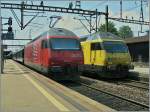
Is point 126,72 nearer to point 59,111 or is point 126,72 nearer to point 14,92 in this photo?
point 14,92

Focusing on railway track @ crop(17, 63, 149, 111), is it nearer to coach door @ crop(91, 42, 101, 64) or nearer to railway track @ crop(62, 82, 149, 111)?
railway track @ crop(62, 82, 149, 111)

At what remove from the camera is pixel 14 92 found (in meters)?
14.8

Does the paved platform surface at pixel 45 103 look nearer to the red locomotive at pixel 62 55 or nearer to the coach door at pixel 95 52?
the red locomotive at pixel 62 55

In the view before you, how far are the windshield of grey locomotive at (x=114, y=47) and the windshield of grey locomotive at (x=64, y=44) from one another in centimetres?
326

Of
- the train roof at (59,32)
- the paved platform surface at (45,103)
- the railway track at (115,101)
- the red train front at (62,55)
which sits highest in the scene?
the train roof at (59,32)

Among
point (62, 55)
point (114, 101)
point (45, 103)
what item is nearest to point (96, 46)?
point (62, 55)

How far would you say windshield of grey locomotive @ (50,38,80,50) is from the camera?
21.9 metres

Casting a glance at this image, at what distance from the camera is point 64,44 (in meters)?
22.1

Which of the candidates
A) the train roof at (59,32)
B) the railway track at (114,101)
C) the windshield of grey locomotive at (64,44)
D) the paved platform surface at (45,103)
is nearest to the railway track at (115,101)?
the railway track at (114,101)

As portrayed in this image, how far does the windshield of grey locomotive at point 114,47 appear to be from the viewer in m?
25.0

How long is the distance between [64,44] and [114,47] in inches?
172

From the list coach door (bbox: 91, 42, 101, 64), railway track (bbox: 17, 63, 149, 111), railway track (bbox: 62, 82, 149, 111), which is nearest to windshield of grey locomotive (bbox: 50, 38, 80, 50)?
railway track (bbox: 17, 63, 149, 111)

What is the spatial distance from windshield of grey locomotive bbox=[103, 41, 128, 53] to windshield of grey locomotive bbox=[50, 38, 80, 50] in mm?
3259

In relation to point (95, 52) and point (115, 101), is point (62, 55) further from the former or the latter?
point (115, 101)
